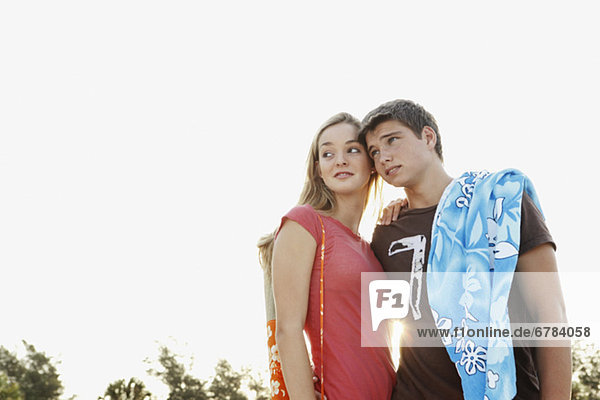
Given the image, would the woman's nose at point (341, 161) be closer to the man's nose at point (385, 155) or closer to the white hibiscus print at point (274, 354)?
the man's nose at point (385, 155)

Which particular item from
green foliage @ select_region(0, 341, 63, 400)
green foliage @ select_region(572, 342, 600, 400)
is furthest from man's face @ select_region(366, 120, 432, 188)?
green foliage @ select_region(0, 341, 63, 400)

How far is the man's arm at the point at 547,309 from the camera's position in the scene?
272 cm

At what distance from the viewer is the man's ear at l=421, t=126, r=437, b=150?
371 cm

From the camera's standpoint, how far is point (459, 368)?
2.90 meters

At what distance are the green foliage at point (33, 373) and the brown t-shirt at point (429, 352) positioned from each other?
37036 millimetres

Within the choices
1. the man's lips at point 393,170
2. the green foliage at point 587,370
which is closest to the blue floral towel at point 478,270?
the man's lips at point 393,170

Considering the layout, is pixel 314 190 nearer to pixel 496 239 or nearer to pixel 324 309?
pixel 324 309

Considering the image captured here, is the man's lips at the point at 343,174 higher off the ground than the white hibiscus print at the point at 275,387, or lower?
higher

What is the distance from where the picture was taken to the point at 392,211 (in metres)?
3.82

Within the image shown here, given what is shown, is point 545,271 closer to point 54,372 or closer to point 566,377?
point 566,377

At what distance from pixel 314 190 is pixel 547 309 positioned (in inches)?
63.9

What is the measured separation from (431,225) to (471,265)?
510 mm

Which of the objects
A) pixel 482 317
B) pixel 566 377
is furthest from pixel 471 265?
pixel 566 377

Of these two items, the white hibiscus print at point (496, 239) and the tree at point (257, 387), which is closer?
the white hibiscus print at point (496, 239)
